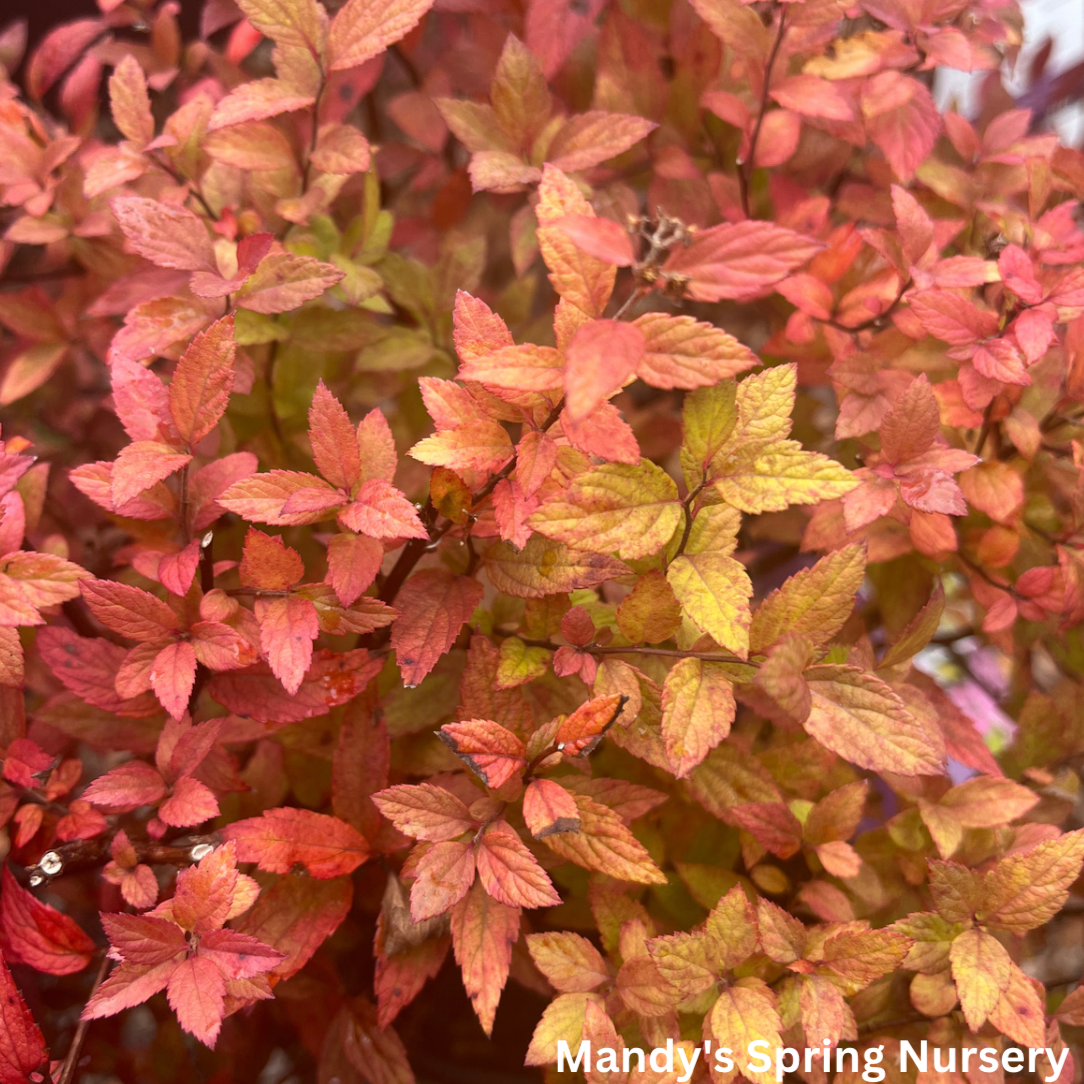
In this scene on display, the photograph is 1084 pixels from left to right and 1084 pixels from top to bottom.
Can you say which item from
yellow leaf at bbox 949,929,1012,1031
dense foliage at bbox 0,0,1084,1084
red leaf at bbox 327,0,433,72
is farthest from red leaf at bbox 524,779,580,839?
red leaf at bbox 327,0,433,72

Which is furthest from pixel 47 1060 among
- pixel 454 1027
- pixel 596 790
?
pixel 454 1027

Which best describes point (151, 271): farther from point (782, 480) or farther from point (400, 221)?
point (782, 480)

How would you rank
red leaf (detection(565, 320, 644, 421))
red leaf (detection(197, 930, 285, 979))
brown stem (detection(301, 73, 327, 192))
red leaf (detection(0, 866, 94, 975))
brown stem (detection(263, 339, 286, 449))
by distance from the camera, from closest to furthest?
red leaf (detection(565, 320, 644, 421)) → red leaf (detection(197, 930, 285, 979)) → red leaf (detection(0, 866, 94, 975)) → brown stem (detection(301, 73, 327, 192)) → brown stem (detection(263, 339, 286, 449))

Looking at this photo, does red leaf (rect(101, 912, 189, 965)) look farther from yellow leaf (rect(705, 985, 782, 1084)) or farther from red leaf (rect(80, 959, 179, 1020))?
yellow leaf (rect(705, 985, 782, 1084))

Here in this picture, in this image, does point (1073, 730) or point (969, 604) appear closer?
point (1073, 730)

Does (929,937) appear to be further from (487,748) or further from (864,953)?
(487,748)

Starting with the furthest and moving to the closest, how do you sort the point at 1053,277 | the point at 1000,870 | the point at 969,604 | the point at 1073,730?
the point at 969,604
the point at 1073,730
the point at 1053,277
the point at 1000,870

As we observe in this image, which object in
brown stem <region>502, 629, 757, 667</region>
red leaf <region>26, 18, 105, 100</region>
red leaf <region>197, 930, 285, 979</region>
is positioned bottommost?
red leaf <region>197, 930, 285, 979</region>

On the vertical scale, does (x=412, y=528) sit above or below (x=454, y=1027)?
above
